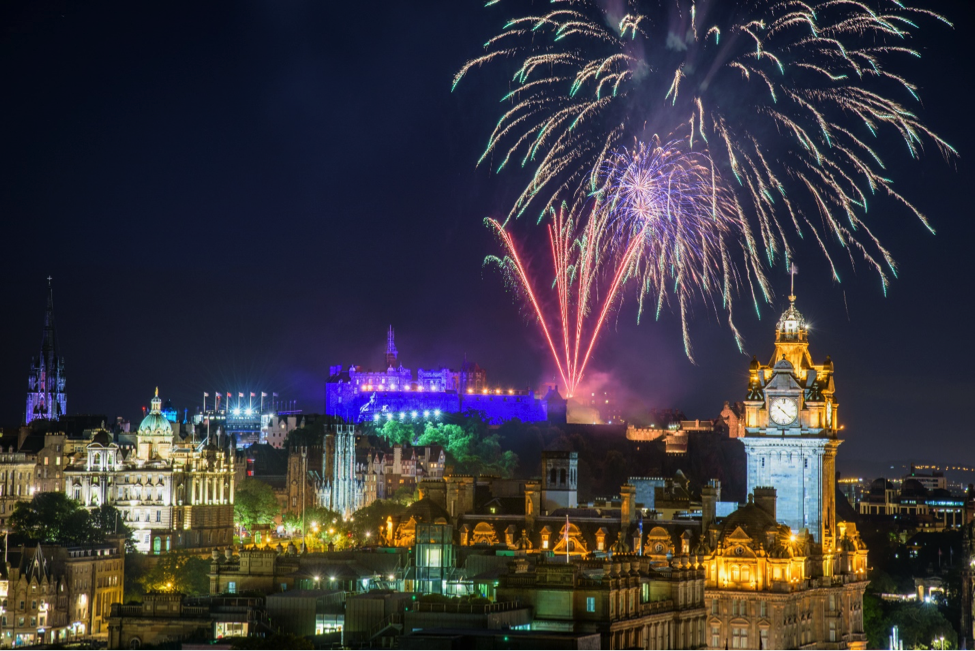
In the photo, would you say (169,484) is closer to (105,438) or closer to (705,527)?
(105,438)

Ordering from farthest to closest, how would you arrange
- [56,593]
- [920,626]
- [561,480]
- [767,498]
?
[920,626] → [56,593] → [561,480] → [767,498]

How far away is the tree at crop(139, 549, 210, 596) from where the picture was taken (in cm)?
14675

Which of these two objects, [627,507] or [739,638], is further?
[627,507]

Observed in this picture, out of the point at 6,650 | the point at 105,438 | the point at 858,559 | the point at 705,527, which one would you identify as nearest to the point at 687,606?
the point at 705,527

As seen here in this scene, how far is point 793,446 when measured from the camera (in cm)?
12412

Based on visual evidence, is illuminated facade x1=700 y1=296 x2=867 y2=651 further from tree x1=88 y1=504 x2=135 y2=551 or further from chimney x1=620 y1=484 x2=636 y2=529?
tree x1=88 y1=504 x2=135 y2=551

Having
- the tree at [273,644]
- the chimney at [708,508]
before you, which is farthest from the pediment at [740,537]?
the tree at [273,644]

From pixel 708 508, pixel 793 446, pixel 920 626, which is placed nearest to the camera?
pixel 708 508

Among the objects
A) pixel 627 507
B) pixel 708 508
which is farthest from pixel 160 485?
pixel 708 508

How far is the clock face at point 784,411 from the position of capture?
409 feet

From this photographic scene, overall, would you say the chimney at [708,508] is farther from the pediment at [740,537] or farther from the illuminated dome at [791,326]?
the illuminated dome at [791,326]

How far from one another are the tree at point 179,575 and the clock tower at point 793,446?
48232 mm

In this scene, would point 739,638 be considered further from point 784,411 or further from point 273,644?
point 273,644

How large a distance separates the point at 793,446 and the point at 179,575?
55.4m
